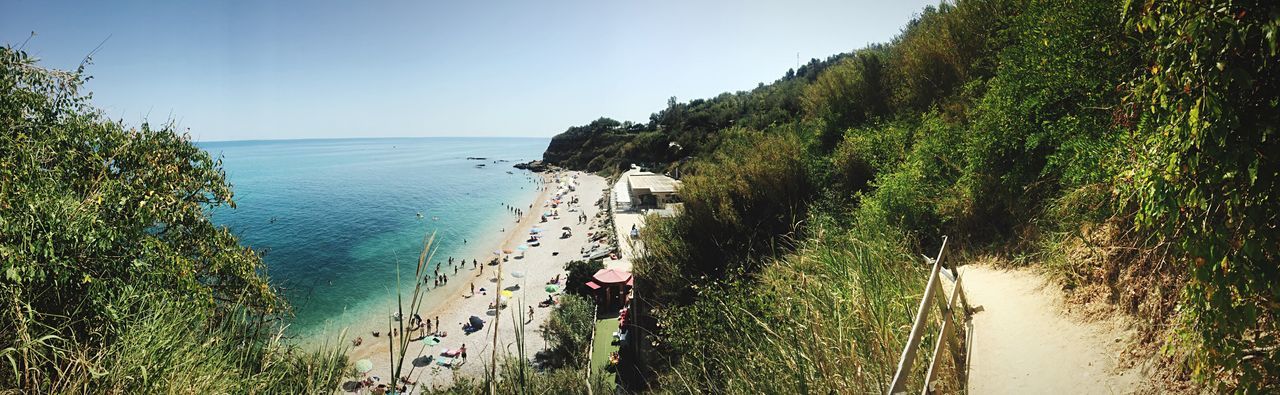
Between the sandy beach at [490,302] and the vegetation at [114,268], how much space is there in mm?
2733

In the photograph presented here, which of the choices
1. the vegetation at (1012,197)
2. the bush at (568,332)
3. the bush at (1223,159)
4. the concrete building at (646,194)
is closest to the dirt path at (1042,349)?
the vegetation at (1012,197)

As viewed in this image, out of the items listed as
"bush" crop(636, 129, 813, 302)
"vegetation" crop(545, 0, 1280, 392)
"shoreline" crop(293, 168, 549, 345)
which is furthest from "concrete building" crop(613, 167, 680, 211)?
"bush" crop(636, 129, 813, 302)

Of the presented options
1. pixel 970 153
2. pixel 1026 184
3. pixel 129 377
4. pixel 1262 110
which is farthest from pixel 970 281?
pixel 129 377

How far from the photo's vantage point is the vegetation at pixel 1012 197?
208 centimetres

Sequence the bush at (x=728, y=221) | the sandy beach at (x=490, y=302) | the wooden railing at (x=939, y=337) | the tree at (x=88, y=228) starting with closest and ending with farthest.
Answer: the wooden railing at (x=939, y=337) → the tree at (x=88, y=228) → the bush at (x=728, y=221) → the sandy beach at (x=490, y=302)

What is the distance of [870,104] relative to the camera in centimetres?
1638

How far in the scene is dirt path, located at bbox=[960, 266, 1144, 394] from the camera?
12.0ft

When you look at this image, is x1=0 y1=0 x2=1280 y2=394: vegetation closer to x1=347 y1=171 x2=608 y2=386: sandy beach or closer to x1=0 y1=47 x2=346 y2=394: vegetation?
x1=0 y1=47 x2=346 y2=394: vegetation

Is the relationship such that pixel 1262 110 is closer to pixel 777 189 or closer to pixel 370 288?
pixel 777 189

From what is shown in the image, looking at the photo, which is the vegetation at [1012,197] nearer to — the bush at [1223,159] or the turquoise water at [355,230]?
the bush at [1223,159]

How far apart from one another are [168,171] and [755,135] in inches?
662

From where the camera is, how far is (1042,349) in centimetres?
426

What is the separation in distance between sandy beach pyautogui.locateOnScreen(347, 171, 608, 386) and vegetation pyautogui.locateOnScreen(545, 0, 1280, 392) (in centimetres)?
439

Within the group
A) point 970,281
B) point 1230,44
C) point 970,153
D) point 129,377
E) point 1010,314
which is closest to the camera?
point 1230,44
